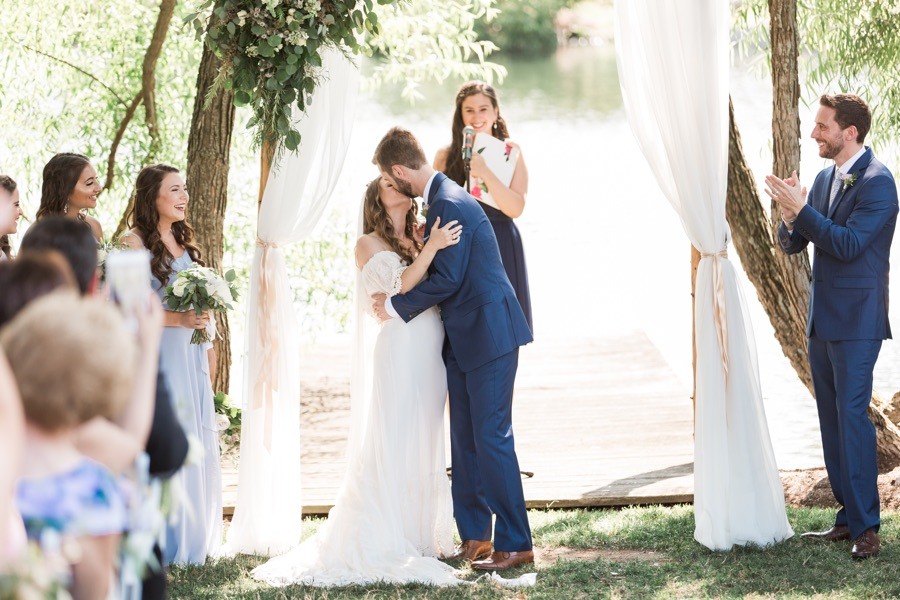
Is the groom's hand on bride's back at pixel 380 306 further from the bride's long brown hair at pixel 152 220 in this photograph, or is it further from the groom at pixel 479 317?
the bride's long brown hair at pixel 152 220

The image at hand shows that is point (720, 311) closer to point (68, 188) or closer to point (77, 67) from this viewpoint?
point (68, 188)

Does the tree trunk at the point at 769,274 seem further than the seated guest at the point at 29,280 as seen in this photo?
Yes

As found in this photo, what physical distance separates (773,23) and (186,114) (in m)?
4.31

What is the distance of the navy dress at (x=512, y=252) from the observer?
5.52 metres

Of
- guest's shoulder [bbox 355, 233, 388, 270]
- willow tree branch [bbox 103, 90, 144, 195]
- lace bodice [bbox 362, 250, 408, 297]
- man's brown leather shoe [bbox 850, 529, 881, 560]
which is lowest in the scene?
man's brown leather shoe [bbox 850, 529, 881, 560]

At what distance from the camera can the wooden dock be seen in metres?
5.68

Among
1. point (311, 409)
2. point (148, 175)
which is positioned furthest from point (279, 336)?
point (311, 409)

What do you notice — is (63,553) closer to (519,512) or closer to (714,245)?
(519,512)

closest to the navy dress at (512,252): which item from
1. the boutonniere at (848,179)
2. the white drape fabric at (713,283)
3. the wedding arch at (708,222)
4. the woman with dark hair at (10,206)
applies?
the wedding arch at (708,222)

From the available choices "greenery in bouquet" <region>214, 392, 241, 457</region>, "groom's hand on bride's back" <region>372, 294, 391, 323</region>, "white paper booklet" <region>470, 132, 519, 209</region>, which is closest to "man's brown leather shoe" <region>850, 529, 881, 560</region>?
"groom's hand on bride's back" <region>372, 294, 391, 323</region>

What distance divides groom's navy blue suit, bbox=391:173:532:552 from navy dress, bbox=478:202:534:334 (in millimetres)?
1002

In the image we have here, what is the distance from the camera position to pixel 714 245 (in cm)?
457

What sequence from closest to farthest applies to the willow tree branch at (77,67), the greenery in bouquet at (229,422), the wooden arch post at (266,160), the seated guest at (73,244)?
the seated guest at (73,244) < the wooden arch post at (266,160) < the greenery in bouquet at (229,422) < the willow tree branch at (77,67)

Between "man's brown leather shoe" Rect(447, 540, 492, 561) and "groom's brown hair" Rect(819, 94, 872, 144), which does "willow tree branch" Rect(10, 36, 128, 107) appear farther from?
"groom's brown hair" Rect(819, 94, 872, 144)
